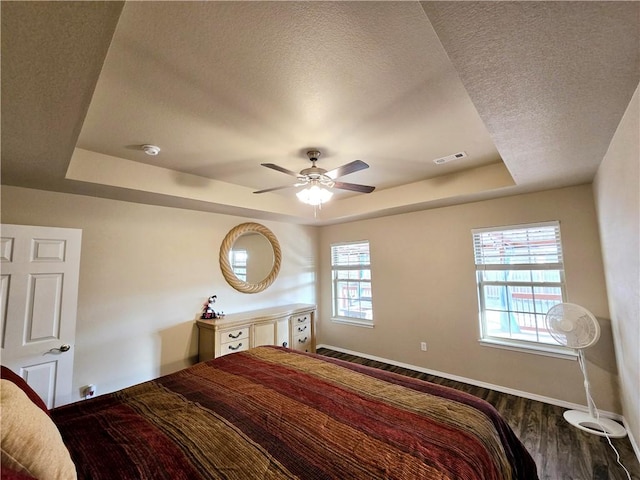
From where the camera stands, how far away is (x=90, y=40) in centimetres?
102

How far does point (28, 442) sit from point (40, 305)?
6.84 ft

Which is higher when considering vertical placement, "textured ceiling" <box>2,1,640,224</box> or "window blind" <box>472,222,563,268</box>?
"textured ceiling" <box>2,1,640,224</box>

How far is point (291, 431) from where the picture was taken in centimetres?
133

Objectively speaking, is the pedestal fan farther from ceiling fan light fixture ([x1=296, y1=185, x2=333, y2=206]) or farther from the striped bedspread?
ceiling fan light fixture ([x1=296, y1=185, x2=333, y2=206])

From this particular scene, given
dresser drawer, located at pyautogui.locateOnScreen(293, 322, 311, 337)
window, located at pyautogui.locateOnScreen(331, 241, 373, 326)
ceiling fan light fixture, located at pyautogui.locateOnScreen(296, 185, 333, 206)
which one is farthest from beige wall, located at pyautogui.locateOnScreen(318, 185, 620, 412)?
ceiling fan light fixture, located at pyautogui.locateOnScreen(296, 185, 333, 206)

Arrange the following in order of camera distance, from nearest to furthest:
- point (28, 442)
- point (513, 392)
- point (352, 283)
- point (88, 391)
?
point (28, 442) → point (88, 391) → point (513, 392) → point (352, 283)

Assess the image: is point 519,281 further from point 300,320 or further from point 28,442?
point 28,442

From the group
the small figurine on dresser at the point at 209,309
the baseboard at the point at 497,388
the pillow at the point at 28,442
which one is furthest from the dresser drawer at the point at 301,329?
the pillow at the point at 28,442

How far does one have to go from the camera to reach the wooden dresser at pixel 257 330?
10.8 feet

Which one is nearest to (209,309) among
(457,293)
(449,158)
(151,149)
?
(151,149)

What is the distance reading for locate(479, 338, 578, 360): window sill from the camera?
2.87 m

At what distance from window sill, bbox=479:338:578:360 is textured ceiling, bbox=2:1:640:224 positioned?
1780 millimetres

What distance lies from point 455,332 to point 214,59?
3898mm

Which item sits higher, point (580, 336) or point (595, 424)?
point (580, 336)
